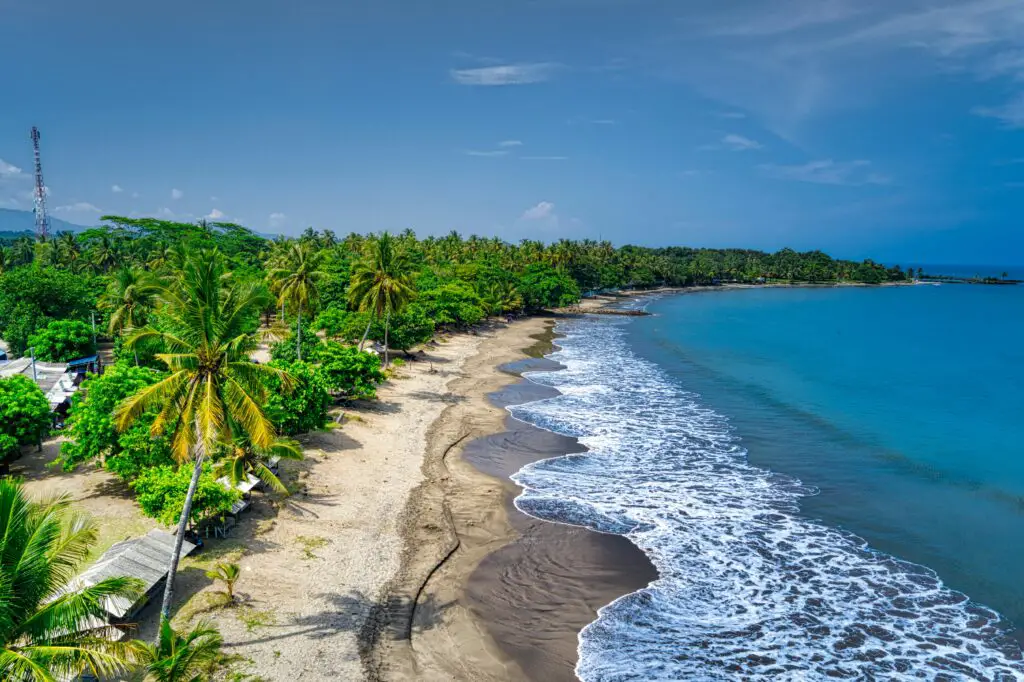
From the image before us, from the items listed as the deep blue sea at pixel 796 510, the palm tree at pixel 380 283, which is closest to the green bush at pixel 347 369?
the palm tree at pixel 380 283

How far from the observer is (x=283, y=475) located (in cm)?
2584

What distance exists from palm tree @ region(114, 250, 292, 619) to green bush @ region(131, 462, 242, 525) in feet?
16.2

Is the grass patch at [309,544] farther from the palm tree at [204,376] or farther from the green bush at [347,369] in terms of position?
the green bush at [347,369]

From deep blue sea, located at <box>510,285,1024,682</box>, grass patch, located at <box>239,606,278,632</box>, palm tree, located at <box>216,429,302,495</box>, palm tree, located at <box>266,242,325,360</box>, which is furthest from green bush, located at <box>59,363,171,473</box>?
palm tree, located at <box>266,242,325,360</box>

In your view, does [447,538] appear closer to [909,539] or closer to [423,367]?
[909,539]

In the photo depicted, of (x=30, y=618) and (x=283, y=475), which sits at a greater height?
(x=30, y=618)

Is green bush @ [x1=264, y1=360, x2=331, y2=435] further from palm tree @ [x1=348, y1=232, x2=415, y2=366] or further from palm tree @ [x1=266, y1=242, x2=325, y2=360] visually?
palm tree @ [x1=348, y1=232, x2=415, y2=366]

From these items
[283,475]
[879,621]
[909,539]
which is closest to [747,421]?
[909,539]

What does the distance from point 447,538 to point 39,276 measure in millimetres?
45556

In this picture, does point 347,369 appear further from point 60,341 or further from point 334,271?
point 334,271

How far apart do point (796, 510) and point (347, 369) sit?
24.8m

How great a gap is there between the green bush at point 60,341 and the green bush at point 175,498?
1078 inches

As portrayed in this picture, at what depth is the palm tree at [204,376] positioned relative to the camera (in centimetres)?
1434

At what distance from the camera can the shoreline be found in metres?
16.2
